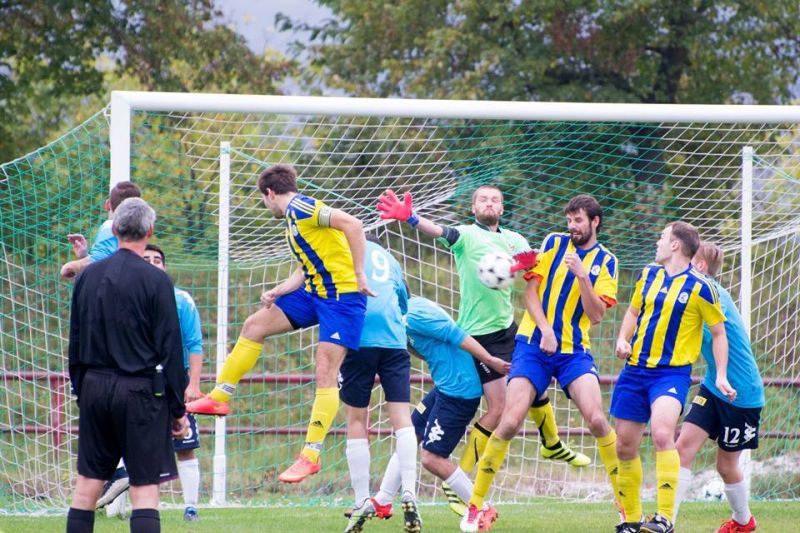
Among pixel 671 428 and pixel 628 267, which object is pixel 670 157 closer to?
pixel 628 267

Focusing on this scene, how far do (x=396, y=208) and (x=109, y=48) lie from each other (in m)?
13.8

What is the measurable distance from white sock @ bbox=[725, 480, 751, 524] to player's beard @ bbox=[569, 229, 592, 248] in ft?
6.08

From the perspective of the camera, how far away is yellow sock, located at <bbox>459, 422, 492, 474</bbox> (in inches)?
323

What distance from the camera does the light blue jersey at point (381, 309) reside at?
24.5 feet

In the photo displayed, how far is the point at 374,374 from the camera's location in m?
7.62

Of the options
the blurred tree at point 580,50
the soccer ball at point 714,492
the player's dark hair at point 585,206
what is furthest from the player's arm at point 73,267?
the blurred tree at point 580,50

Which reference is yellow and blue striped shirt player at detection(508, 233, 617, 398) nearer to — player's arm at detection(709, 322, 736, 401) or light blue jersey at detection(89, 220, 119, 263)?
player's arm at detection(709, 322, 736, 401)

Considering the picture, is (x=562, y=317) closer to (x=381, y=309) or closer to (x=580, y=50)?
(x=381, y=309)

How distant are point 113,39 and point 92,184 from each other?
36.6ft

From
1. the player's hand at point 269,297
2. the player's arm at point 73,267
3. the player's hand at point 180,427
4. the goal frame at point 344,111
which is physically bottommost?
the player's hand at point 180,427

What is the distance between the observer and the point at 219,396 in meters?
7.31

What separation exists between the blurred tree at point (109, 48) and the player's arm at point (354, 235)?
1331cm

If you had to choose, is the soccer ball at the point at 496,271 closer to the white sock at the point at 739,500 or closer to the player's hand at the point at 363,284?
the player's hand at the point at 363,284

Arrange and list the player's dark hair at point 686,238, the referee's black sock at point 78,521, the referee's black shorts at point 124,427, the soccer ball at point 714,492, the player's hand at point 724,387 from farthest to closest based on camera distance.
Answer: the soccer ball at point 714,492 → the player's dark hair at point 686,238 → the player's hand at point 724,387 → the referee's black sock at point 78,521 → the referee's black shorts at point 124,427
